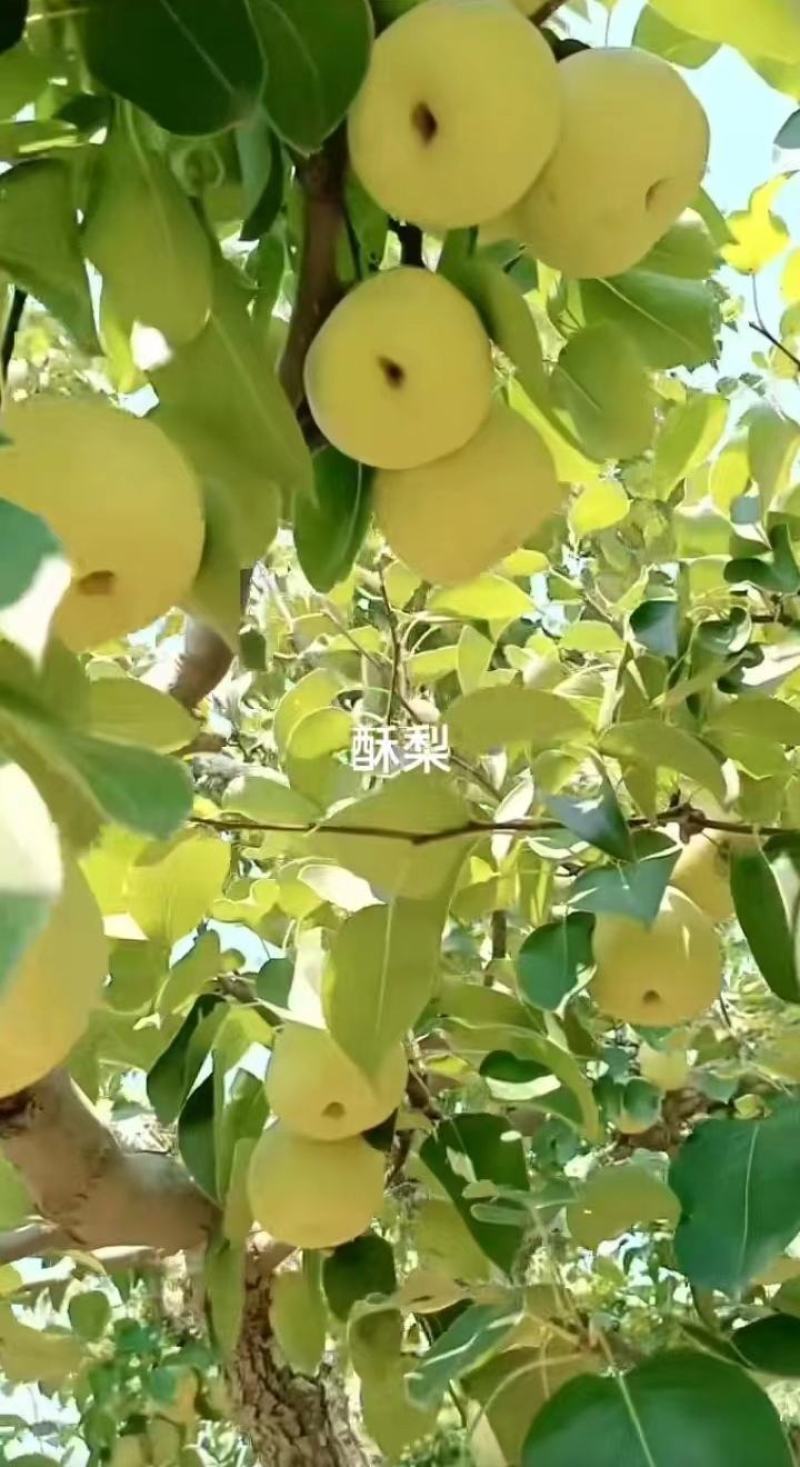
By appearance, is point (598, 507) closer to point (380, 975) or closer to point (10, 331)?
point (380, 975)

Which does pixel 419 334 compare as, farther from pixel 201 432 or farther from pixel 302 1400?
pixel 302 1400

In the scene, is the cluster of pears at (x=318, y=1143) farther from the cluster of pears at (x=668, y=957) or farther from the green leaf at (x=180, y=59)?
the green leaf at (x=180, y=59)

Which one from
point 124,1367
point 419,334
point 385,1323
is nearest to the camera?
point 419,334

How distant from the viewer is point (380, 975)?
88cm

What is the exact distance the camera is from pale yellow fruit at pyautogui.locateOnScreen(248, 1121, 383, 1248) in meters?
1.01

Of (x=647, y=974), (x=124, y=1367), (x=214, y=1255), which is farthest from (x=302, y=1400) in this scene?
(x=647, y=974)

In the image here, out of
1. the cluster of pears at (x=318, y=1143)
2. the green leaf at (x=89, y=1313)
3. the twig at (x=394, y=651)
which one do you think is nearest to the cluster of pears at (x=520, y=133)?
the cluster of pears at (x=318, y=1143)

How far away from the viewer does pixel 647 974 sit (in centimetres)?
110

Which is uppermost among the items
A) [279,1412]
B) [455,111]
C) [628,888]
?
[455,111]

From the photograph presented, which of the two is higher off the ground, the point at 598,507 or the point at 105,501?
the point at 105,501

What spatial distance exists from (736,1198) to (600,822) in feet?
0.69

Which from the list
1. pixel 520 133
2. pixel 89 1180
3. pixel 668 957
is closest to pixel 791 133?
pixel 520 133

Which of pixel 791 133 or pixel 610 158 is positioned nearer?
pixel 610 158

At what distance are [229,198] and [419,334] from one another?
0.54 feet
